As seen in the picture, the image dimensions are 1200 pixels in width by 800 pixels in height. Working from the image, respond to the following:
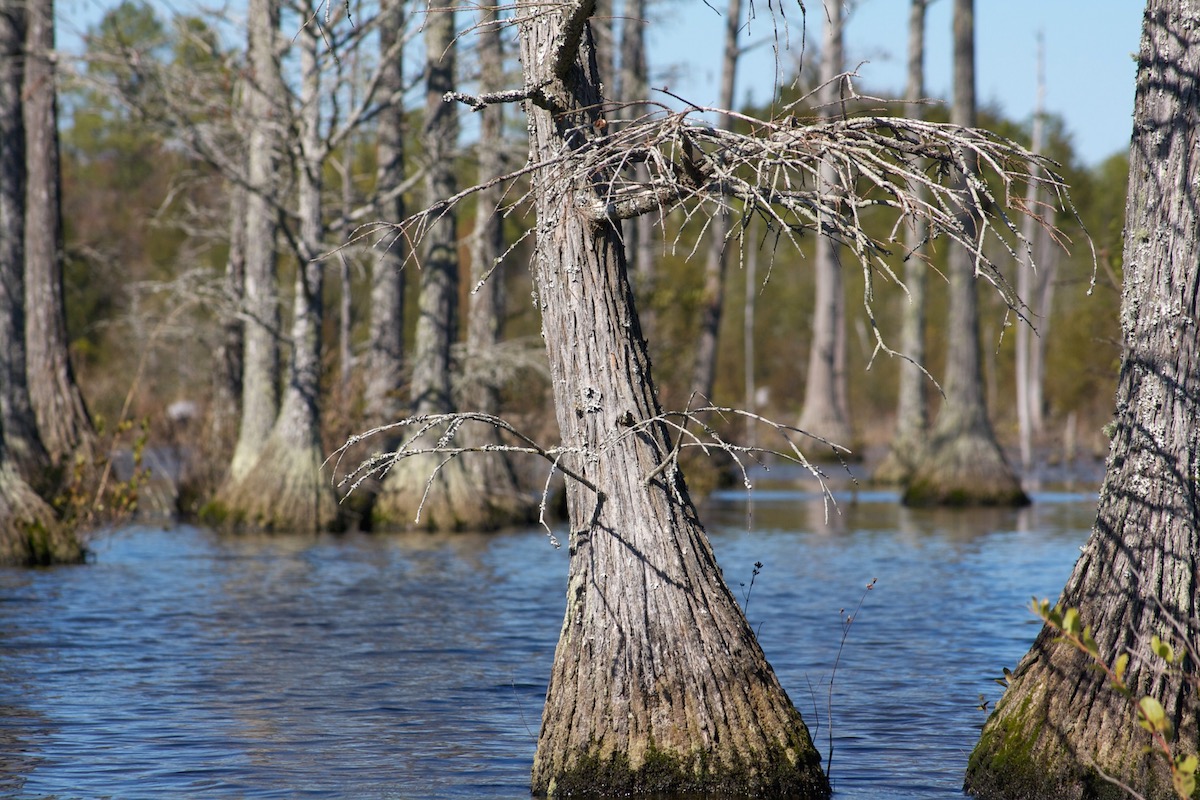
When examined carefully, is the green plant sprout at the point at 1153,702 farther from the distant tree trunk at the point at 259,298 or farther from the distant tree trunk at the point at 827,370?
the distant tree trunk at the point at 827,370

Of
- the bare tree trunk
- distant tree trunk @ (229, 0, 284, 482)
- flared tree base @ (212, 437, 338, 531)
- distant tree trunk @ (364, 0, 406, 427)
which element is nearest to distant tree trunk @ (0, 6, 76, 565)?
distant tree trunk @ (229, 0, 284, 482)

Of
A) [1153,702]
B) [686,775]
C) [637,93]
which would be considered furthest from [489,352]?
[1153,702]

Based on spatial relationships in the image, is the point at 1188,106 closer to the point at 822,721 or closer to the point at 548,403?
the point at 822,721

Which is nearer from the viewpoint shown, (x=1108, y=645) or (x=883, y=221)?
(x=1108, y=645)

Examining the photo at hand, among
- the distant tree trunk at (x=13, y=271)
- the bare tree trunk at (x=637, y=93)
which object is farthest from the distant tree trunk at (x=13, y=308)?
the bare tree trunk at (x=637, y=93)

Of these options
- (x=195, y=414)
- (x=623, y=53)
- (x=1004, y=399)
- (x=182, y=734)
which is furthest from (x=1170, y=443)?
(x=1004, y=399)

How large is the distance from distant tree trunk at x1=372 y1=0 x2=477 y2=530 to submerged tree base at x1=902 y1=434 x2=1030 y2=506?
8538 millimetres

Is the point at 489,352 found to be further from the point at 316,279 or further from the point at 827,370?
the point at 827,370

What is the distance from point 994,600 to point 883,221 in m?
44.0

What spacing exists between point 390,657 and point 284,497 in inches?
299

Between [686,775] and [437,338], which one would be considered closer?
[686,775]

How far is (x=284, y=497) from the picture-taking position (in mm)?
16719

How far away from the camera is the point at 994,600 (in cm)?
1231

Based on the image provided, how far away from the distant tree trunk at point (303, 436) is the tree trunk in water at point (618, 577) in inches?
437
